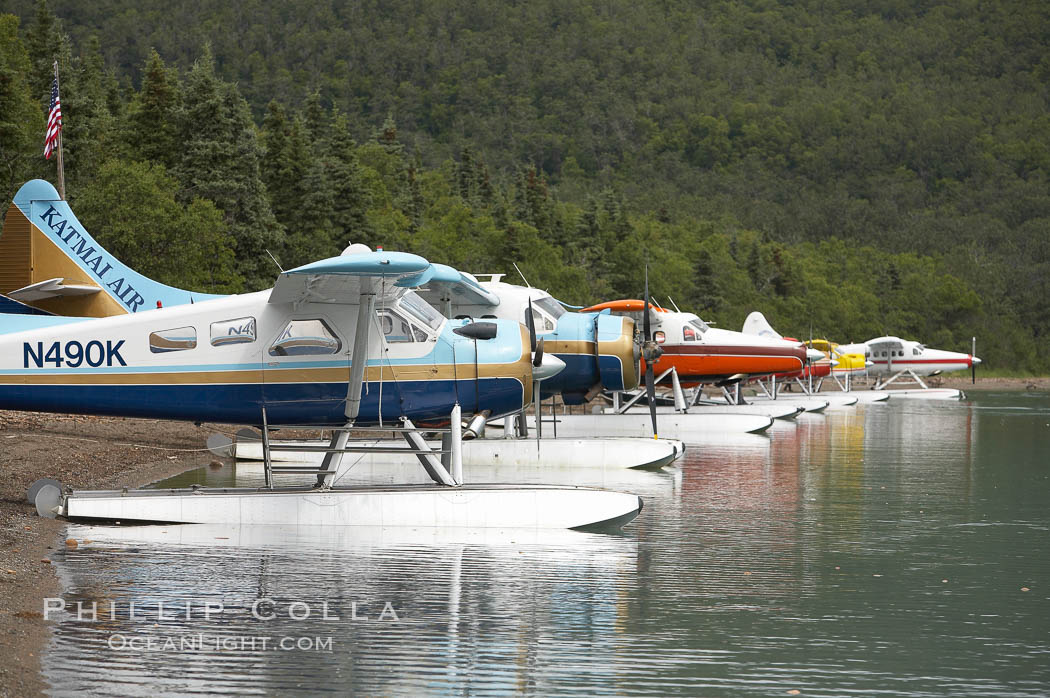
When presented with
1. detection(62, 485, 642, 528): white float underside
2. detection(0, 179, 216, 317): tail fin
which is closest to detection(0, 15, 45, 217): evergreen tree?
detection(0, 179, 216, 317): tail fin

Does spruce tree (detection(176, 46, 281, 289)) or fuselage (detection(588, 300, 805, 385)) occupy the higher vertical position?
spruce tree (detection(176, 46, 281, 289))

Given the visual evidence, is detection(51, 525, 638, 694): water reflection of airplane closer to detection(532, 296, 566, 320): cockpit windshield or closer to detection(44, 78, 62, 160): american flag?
detection(532, 296, 566, 320): cockpit windshield

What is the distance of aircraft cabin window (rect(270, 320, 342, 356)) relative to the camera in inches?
462

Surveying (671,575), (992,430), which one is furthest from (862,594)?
(992,430)

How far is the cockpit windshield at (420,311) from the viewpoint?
12.0 meters

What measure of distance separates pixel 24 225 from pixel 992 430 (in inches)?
914

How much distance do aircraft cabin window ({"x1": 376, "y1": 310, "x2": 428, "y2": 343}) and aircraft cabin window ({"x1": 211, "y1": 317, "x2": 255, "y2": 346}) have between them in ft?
4.25

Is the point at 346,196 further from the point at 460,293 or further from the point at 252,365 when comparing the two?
the point at 252,365

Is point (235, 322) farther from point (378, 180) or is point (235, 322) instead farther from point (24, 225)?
point (378, 180)

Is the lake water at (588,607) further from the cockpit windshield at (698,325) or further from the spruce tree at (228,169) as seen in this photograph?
the spruce tree at (228,169)

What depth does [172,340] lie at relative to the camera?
38.2 ft

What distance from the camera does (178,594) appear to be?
8492 mm

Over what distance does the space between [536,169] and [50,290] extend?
134 metres

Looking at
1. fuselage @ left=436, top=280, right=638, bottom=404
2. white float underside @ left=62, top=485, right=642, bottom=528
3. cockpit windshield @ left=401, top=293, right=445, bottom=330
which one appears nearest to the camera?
white float underside @ left=62, top=485, right=642, bottom=528
